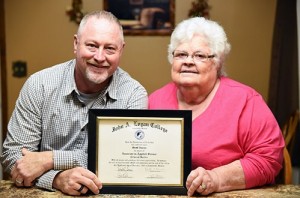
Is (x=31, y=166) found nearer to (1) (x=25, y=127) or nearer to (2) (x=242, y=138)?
(1) (x=25, y=127)

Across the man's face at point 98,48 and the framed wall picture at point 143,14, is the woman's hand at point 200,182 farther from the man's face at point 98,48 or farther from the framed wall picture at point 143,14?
the framed wall picture at point 143,14

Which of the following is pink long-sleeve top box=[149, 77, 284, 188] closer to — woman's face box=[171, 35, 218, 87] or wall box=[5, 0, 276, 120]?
woman's face box=[171, 35, 218, 87]

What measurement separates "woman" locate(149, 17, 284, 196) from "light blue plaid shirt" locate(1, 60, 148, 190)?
0.70 feet

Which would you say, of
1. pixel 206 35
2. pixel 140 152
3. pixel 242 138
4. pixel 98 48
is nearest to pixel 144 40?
pixel 206 35

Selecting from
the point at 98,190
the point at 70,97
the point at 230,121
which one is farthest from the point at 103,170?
the point at 230,121

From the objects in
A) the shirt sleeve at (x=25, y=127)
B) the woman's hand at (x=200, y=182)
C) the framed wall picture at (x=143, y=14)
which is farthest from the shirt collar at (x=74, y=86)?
the framed wall picture at (x=143, y=14)

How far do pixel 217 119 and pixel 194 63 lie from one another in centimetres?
23

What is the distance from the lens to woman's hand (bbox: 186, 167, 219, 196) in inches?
54.3

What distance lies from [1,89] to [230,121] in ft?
8.03

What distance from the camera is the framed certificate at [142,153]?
1.39 metres

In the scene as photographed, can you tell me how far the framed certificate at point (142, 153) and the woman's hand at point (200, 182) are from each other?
0.02 meters

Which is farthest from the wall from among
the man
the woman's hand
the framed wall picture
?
the woman's hand

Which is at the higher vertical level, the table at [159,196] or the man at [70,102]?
the man at [70,102]

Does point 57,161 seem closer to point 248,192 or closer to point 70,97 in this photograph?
point 70,97
